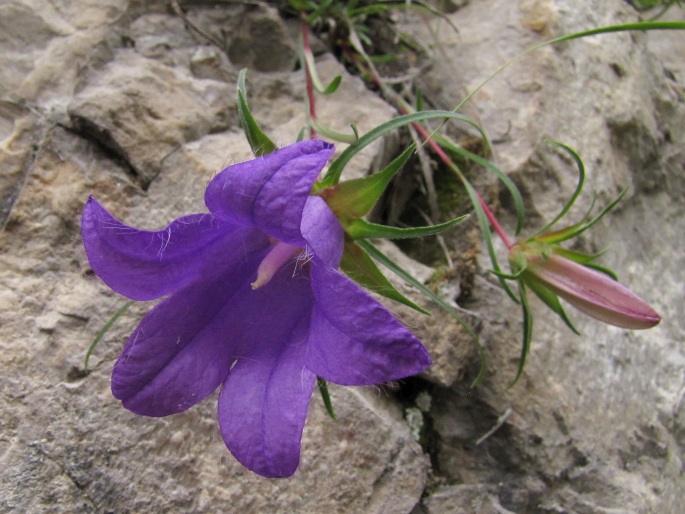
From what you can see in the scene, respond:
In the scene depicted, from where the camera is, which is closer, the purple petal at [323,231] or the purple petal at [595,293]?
the purple petal at [323,231]

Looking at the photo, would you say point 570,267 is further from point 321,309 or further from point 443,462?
point 321,309

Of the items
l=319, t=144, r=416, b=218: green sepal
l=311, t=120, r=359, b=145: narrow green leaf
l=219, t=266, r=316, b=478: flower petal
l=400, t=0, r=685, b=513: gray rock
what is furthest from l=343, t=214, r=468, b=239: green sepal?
l=400, t=0, r=685, b=513: gray rock

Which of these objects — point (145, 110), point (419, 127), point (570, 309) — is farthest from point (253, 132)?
point (570, 309)

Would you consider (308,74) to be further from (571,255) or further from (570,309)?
(570,309)

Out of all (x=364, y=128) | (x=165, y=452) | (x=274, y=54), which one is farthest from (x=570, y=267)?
(x=274, y=54)

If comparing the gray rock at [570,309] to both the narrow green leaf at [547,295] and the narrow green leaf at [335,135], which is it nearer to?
the narrow green leaf at [547,295]

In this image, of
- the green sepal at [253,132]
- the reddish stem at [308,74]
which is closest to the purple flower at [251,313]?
the green sepal at [253,132]
